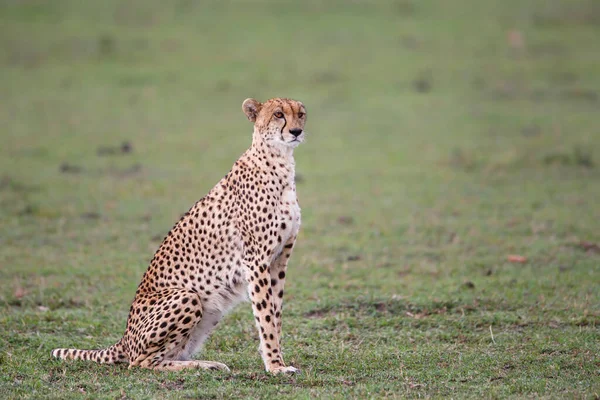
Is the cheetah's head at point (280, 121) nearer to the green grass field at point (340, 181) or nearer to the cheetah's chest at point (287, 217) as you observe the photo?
the cheetah's chest at point (287, 217)

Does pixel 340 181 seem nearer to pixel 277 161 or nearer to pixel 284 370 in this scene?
pixel 277 161

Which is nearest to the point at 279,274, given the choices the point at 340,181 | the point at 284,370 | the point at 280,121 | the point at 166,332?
the point at 284,370

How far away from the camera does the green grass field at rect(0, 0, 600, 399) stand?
20.2 feet

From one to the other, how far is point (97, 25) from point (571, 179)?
12357 mm

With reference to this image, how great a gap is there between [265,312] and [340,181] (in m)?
7.35

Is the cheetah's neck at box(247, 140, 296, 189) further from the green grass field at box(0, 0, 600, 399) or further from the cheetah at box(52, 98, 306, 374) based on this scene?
the green grass field at box(0, 0, 600, 399)

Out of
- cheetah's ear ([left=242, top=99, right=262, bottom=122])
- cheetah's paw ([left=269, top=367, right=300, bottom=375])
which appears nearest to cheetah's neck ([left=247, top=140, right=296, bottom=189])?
cheetah's ear ([left=242, top=99, right=262, bottom=122])

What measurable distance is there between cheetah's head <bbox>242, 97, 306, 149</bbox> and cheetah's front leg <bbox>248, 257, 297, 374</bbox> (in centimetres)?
78

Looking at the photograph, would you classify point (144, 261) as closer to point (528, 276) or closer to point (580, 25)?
point (528, 276)

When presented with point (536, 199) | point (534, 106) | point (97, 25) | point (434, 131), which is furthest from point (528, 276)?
point (97, 25)

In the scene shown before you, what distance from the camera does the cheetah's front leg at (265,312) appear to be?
5.82 meters

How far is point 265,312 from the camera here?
5.87 m

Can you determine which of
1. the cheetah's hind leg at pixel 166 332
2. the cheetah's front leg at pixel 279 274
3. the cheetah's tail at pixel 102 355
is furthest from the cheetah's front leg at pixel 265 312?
the cheetah's tail at pixel 102 355

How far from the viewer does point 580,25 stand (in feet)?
74.4
